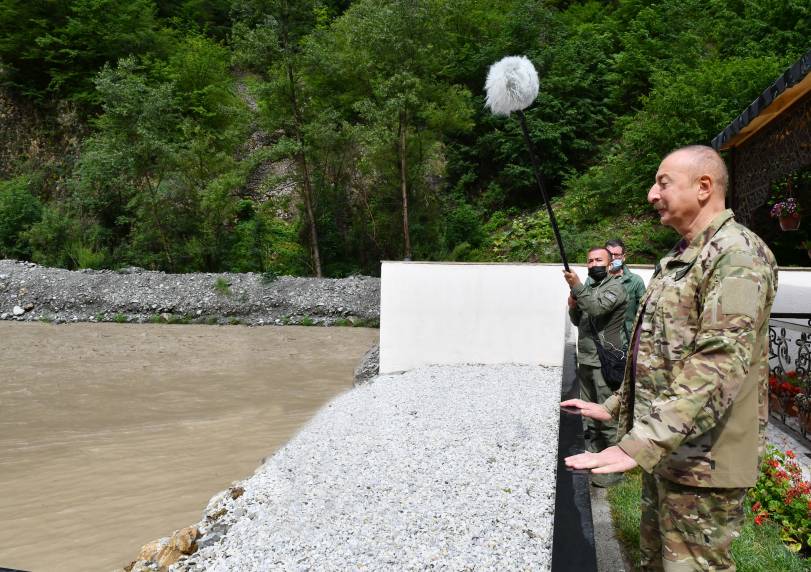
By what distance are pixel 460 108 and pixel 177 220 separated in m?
10.8

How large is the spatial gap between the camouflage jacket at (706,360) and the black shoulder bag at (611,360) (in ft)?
7.32

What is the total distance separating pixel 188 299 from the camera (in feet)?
57.3

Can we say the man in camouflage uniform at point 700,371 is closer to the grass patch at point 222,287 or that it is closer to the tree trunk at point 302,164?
the grass patch at point 222,287

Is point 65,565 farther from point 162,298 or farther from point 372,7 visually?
point 372,7

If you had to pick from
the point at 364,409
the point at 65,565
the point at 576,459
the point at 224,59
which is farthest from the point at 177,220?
the point at 576,459

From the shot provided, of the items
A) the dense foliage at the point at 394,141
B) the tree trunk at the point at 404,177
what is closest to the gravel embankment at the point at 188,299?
the tree trunk at the point at 404,177

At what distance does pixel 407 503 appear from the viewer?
4.11 metres

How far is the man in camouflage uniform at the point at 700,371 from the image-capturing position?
4.45ft

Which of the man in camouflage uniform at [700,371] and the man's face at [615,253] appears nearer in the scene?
the man in camouflage uniform at [700,371]

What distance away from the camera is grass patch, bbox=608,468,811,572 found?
8.79 ft

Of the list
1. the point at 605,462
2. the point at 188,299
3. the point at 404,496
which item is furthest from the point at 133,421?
the point at 188,299

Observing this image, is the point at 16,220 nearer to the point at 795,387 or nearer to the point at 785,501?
the point at 795,387

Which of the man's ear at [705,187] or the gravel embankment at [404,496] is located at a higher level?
the man's ear at [705,187]

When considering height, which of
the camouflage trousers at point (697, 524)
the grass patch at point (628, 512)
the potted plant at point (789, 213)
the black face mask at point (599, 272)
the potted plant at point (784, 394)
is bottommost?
the grass patch at point (628, 512)
